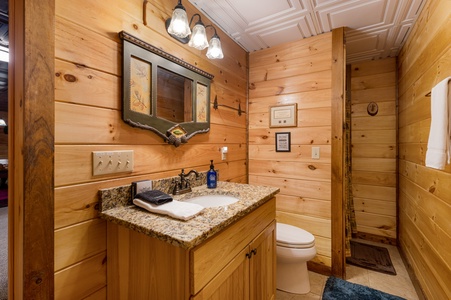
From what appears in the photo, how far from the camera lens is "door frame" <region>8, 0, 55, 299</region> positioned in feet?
2.63

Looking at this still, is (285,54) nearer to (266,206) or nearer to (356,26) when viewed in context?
(356,26)

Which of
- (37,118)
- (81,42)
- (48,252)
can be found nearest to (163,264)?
(48,252)

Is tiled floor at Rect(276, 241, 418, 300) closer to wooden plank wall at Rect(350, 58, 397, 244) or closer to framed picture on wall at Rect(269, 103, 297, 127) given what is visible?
wooden plank wall at Rect(350, 58, 397, 244)

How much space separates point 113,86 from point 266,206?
1.13 metres

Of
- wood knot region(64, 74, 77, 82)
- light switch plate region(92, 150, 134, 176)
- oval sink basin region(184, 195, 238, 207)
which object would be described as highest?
wood knot region(64, 74, 77, 82)

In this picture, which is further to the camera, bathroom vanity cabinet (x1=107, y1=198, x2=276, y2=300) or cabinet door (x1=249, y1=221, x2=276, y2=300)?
cabinet door (x1=249, y1=221, x2=276, y2=300)

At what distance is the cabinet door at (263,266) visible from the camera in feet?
3.97

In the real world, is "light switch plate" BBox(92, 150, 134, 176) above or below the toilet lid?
above

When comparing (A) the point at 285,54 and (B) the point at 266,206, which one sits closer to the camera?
(B) the point at 266,206

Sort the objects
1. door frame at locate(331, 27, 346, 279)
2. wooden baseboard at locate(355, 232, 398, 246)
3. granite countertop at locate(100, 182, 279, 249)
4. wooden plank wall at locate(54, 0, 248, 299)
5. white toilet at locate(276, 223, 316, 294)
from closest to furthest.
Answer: granite countertop at locate(100, 182, 279, 249) → wooden plank wall at locate(54, 0, 248, 299) → white toilet at locate(276, 223, 316, 294) → door frame at locate(331, 27, 346, 279) → wooden baseboard at locate(355, 232, 398, 246)

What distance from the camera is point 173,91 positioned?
147cm

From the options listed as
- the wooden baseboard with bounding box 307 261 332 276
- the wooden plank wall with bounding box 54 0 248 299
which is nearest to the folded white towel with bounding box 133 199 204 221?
the wooden plank wall with bounding box 54 0 248 299

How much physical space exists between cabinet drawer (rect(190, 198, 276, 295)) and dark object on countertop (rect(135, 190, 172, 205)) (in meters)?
0.33

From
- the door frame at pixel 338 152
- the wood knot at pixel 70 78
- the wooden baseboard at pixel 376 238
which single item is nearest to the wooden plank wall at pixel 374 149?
the wooden baseboard at pixel 376 238
